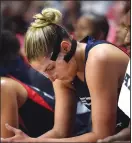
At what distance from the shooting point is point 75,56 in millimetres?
2039

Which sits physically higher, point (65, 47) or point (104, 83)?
point (65, 47)

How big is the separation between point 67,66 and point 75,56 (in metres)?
0.06

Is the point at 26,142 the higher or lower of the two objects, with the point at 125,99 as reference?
lower

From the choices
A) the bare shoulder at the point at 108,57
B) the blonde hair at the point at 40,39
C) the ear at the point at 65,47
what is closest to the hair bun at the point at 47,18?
the blonde hair at the point at 40,39

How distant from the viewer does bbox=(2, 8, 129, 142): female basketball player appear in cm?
190

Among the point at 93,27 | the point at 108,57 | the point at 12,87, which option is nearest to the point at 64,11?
the point at 93,27

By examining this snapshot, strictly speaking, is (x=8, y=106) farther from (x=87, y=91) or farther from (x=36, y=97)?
(x=87, y=91)

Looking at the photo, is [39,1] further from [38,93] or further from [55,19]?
[55,19]

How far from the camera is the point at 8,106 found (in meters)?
2.37

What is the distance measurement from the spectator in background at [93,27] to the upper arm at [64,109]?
3.55 feet

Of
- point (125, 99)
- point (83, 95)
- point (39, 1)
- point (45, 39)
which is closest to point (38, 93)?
point (83, 95)

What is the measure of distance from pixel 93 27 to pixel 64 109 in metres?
1.20

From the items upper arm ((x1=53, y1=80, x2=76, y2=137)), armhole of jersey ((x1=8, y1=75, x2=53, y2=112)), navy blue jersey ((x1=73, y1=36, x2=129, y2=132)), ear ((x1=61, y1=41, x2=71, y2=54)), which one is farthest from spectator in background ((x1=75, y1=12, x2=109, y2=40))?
ear ((x1=61, y1=41, x2=71, y2=54))

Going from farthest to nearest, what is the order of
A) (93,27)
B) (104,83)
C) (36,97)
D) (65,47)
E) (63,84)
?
(93,27)
(36,97)
(63,84)
(65,47)
(104,83)
